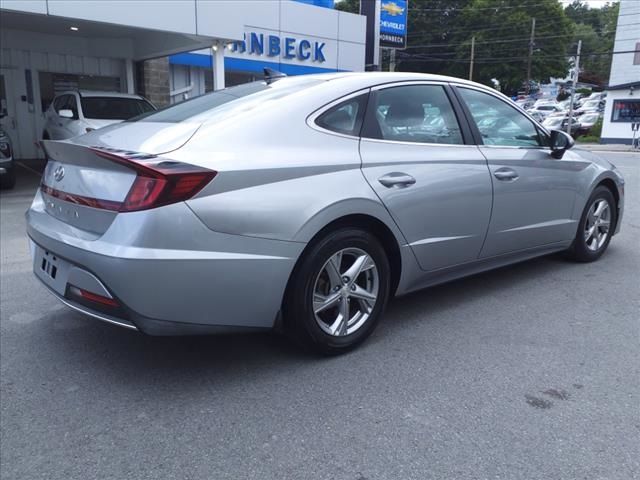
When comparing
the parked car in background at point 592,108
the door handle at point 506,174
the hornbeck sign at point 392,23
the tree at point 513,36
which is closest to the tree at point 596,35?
the tree at point 513,36

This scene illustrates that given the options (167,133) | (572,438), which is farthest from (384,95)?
(572,438)

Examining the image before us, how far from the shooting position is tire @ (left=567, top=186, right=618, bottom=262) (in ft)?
16.3

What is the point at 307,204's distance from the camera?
283 centimetres

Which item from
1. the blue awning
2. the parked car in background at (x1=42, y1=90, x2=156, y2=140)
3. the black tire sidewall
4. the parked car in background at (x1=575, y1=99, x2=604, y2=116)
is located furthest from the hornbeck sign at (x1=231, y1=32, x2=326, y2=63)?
the parked car in background at (x1=575, y1=99, x2=604, y2=116)

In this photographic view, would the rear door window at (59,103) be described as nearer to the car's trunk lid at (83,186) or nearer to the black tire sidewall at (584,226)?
the car's trunk lid at (83,186)

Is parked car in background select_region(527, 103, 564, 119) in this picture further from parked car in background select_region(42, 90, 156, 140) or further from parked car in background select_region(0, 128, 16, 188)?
parked car in background select_region(0, 128, 16, 188)

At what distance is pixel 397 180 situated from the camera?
3.29m

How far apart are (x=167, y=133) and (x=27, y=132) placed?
45.9ft

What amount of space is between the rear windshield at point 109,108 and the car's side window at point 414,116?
8030 mm

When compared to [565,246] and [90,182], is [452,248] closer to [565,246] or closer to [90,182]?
[565,246]

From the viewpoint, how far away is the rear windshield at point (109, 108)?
409 inches

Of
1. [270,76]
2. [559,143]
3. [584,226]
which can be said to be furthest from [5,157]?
[584,226]

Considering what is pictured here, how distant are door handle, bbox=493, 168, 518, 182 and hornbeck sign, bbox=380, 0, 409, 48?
2462 centimetres

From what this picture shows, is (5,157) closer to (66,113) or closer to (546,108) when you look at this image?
(66,113)
